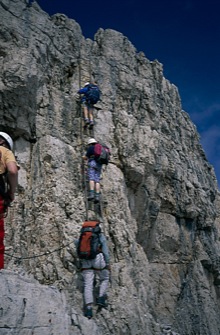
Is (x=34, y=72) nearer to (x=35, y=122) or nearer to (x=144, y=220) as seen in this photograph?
(x=35, y=122)

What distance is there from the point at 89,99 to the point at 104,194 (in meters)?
4.02

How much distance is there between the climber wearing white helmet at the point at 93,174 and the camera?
13539 millimetres

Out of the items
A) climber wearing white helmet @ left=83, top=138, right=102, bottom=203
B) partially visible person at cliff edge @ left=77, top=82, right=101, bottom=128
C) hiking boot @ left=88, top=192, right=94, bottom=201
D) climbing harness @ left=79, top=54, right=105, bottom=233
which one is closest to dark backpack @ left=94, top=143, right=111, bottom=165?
climber wearing white helmet @ left=83, top=138, right=102, bottom=203

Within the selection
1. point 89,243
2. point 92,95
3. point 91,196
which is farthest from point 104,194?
point 92,95

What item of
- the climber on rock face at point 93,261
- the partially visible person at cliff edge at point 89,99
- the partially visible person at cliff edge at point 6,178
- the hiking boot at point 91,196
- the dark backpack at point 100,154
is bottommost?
the climber on rock face at point 93,261

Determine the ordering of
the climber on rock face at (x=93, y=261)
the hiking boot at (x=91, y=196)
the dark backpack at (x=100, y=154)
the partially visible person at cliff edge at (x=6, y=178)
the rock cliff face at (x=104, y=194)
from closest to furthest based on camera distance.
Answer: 1. the partially visible person at cliff edge at (x=6, y=178)
2. the climber on rock face at (x=93, y=261)
3. the rock cliff face at (x=104, y=194)
4. the hiking boot at (x=91, y=196)
5. the dark backpack at (x=100, y=154)

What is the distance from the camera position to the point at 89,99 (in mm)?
15867

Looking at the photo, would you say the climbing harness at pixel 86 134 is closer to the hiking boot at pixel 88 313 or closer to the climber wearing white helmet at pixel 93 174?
the climber wearing white helmet at pixel 93 174

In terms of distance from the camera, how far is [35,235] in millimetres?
12203

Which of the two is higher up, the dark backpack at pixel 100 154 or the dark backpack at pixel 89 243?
the dark backpack at pixel 100 154

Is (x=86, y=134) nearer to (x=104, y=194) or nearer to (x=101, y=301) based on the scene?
(x=104, y=194)

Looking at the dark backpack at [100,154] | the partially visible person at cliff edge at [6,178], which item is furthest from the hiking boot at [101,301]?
the dark backpack at [100,154]

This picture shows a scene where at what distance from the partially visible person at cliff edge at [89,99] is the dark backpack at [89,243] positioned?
5.68 m

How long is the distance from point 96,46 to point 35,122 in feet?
23.8
